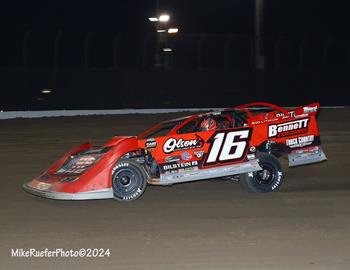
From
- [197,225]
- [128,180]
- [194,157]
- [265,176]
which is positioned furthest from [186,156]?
[197,225]

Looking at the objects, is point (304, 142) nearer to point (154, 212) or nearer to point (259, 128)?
point (259, 128)

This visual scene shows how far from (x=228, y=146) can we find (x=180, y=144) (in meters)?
0.65

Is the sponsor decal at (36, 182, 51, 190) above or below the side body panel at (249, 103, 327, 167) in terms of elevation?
below

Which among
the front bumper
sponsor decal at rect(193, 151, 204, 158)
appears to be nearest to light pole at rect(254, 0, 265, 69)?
sponsor decal at rect(193, 151, 204, 158)

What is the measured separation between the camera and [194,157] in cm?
990

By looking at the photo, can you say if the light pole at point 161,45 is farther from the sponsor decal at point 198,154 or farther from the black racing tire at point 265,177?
the sponsor decal at point 198,154

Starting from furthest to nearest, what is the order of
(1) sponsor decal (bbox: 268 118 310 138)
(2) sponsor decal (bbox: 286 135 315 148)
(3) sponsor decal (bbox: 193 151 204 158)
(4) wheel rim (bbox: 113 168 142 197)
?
(2) sponsor decal (bbox: 286 135 315 148) < (1) sponsor decal (bbox: 268 118 310 138) < (3) sponsor decal (bbox: 193 151 204 158) < (4) wheel rim (bbox: 113 168 142 197)

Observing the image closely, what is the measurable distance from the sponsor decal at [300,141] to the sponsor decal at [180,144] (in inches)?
53.8

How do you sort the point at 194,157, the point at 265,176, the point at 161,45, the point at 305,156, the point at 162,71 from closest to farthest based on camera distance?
the point at 194,157 → the point at 265,176 → the point at 305,156 → the point at 162,71 → the point at 161,45

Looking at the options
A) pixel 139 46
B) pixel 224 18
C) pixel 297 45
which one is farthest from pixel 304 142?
pixel 224 18

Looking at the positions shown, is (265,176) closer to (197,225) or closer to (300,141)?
(300,141)

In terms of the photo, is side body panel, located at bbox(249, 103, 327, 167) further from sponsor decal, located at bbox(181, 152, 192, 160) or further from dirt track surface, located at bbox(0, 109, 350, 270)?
sponsor decal, located at bbox(181, 152, 192, 160)

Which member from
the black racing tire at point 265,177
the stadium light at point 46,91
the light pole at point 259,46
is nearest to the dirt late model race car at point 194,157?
the black racing tire at point 265,177

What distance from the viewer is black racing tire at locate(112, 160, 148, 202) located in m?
9.44
